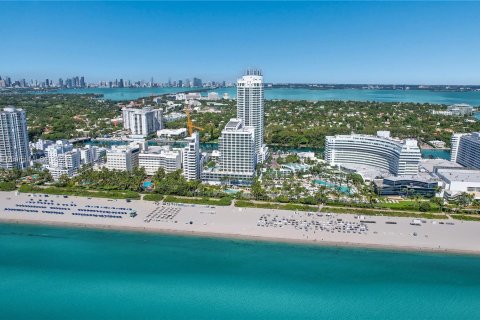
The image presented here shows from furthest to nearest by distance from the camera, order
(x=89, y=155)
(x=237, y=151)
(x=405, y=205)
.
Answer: (x=89, y=155)
(x=237, y=151)
(x=405, y=205)

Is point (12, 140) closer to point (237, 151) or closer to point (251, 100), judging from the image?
point (237, 151)

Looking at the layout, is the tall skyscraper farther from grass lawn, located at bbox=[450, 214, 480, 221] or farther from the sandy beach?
grass lawn, located at bbox=[450, 214, 480, 221]

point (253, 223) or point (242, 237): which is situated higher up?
point (253, 223)

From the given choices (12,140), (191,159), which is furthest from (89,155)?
(191,159)

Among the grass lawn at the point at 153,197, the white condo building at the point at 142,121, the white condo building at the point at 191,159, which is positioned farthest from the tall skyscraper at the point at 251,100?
the white condo building at the point at 142,121

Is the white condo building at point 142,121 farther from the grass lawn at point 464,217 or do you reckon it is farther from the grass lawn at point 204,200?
the grass lawn at point 464,217

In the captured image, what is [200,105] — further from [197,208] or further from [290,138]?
[197,208]

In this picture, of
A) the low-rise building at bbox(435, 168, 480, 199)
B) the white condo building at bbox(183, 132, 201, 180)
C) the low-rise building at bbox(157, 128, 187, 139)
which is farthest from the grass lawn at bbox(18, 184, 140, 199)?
the low-rise building at bbox(157, 128, 187, 139)
